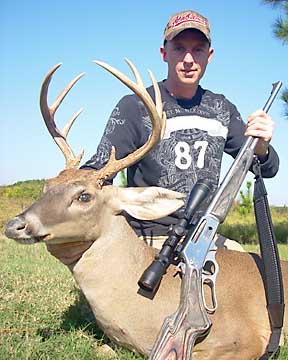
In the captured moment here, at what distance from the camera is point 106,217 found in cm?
362

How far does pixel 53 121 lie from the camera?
A: 4.18 metres

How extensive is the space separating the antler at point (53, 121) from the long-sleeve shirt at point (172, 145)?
0.88 ft

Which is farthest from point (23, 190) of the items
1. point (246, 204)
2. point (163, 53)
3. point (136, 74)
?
point (136, 74)

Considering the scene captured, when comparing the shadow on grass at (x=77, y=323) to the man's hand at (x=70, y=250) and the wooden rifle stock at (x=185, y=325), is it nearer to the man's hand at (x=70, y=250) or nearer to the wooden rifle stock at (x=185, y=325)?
the man's hand at (x=70, y=250)

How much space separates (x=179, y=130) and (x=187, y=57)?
54 centimetres

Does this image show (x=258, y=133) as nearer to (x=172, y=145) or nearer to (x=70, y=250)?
(x=172, y=145)

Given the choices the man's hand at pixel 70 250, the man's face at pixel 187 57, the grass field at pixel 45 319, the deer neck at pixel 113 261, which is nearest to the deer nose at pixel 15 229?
the man's hand at pixel 70 250

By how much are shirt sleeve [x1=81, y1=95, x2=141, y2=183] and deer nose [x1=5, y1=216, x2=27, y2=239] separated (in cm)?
103

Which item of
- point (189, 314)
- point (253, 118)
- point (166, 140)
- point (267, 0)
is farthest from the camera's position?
point (267, 0)

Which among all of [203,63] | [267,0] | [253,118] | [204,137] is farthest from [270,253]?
[267,0]

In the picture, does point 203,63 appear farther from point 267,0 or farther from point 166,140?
point 267,0

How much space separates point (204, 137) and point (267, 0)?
11.1 meters

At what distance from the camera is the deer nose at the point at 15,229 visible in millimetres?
3256

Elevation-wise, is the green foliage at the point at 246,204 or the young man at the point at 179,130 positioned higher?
the young man at the point at 179,130
